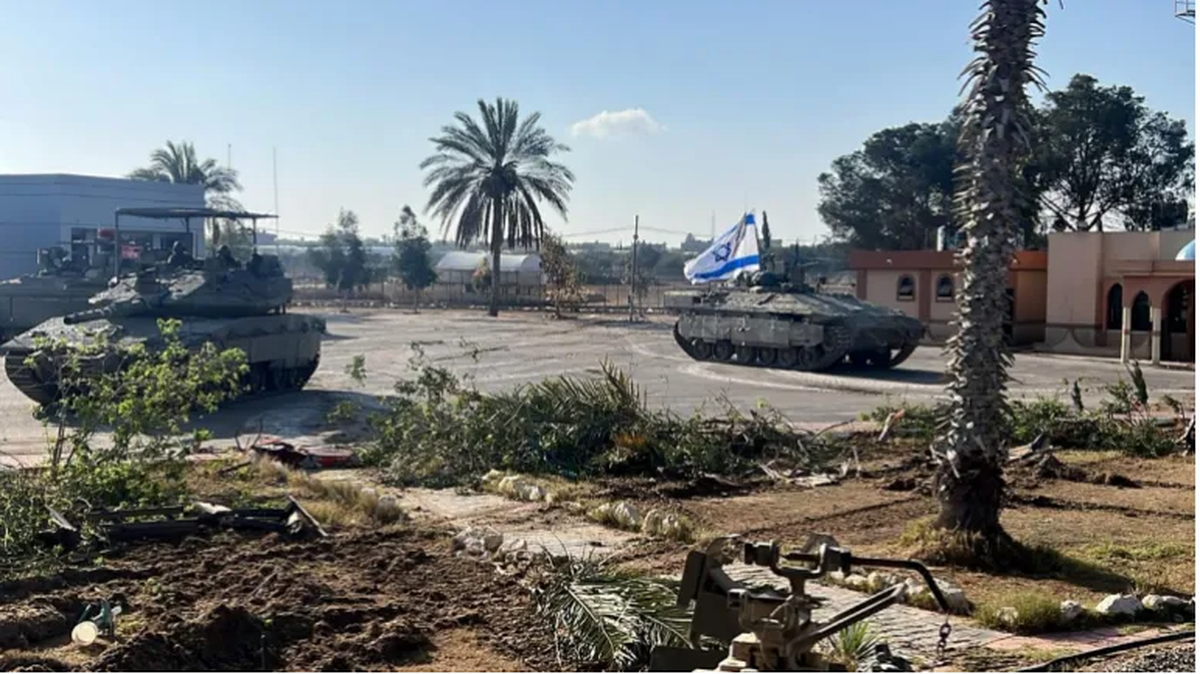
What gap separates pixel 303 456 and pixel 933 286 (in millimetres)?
29678

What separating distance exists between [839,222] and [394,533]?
51506 millimetres

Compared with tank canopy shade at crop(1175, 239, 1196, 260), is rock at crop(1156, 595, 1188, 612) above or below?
below

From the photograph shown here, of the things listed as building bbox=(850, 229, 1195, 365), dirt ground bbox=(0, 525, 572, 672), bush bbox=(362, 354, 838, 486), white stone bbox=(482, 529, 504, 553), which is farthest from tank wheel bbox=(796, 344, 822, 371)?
dirt ground bbox=(0, 525, 572, 672)

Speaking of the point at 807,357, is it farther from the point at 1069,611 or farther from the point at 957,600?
the point at 1069,611

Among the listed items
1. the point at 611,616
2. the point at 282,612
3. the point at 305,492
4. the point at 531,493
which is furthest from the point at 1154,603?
the point at 305,492

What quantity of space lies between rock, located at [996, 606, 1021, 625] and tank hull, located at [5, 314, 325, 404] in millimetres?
11446

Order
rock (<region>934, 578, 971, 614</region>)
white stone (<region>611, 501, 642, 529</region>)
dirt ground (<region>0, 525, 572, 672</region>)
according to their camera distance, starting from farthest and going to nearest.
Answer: white stone (<region>611, 501, 642, 529</region>) → rock (<region>934, 578, 971, 614</region>) → dirt ground (<region>0, 525, 572, 672</region>)

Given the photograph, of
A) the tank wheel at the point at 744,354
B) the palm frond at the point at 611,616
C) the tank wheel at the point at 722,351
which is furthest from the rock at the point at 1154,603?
the tank wheel at the point at 722,351

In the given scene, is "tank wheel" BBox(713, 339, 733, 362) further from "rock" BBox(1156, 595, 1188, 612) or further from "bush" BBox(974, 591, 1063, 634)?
"bush" BBox(974, 591, 1063, 634)

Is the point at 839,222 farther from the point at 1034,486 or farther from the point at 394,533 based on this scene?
the point at 394,533

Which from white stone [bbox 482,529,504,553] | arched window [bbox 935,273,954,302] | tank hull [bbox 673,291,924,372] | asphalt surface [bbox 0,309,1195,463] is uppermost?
arched window [bbox 935,273,954,302]

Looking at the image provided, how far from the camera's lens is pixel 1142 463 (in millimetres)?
14992

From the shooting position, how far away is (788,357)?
97.3 ft

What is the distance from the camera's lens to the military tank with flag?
93.6ft
